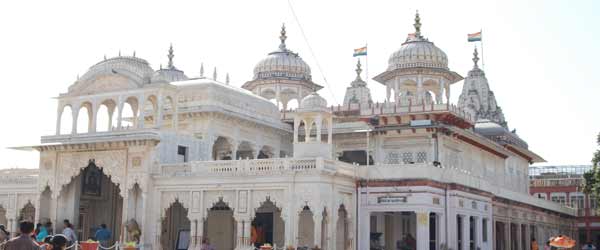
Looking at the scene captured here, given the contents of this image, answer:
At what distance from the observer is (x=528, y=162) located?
52000 millimetres

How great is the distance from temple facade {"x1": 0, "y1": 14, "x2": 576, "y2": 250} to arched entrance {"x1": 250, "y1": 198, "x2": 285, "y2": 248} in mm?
57

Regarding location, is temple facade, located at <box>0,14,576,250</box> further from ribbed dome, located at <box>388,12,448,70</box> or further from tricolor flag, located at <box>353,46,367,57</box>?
tricolor flag, located at <box>353,46,367,57</box>

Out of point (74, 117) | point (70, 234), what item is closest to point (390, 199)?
point (70, 234)

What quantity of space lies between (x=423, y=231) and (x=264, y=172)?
19.5 ft

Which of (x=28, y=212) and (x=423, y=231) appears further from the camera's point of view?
(x=28, y=212)

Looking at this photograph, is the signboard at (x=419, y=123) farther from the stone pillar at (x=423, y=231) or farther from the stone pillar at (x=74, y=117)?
the stone pillar at (x=74, y=117)

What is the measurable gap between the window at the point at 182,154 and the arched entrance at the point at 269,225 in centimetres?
368

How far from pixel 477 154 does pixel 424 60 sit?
5888 millimetres

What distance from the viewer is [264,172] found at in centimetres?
2623

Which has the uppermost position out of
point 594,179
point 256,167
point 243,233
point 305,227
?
point 594,179

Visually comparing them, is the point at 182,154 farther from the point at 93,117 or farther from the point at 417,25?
the point at 417,25

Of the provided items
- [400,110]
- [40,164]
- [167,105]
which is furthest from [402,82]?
[40,164]

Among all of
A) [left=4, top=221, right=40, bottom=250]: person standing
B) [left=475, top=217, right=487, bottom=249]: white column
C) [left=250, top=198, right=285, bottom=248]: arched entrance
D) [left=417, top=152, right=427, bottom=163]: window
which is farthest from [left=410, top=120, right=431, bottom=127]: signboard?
[left=4, top=221, right=40, bottom=250]: person standing

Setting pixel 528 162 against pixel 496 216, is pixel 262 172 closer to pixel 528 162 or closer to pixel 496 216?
pixel 496 216
